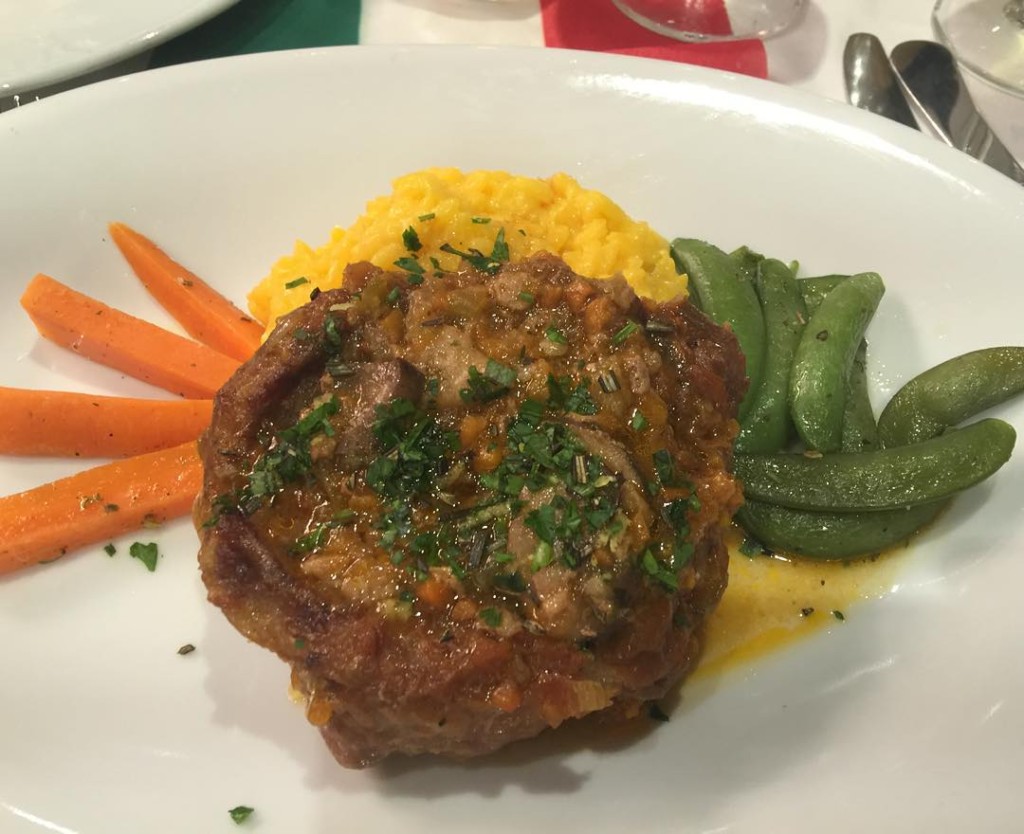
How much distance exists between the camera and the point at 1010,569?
10.6ft

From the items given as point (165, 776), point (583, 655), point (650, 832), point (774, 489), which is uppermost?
point (583, 655)

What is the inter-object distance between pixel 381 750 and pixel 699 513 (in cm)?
128

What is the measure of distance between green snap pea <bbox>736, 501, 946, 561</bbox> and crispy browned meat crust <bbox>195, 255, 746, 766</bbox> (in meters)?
0.78

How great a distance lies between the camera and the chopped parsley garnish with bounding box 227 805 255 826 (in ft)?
9.18

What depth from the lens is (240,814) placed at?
9.19 feet

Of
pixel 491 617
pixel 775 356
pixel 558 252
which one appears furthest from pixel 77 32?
pixel 491 617

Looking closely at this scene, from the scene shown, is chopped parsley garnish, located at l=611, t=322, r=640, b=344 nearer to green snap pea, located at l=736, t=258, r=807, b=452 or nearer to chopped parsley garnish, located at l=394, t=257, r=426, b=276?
chopped parsley garnish, located at l=394, t=257, r=426, b=276

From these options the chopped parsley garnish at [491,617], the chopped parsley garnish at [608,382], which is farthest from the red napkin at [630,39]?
the chopped parsley garnish at [491,617]

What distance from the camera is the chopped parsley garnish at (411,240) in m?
3.78

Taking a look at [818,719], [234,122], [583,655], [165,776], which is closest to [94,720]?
[165,776]

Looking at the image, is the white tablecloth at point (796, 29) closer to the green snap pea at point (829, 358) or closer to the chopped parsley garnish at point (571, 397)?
the green snap pea at point (829, 358)

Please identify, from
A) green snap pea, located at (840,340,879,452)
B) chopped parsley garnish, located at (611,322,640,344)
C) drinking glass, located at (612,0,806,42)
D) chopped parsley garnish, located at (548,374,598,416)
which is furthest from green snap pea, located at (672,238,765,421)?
drinking glass, located at (612,0,806,42)

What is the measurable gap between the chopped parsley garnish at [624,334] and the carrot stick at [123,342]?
6.62 feet

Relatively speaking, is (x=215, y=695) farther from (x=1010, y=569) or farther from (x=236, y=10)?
(x=236, y=10)
